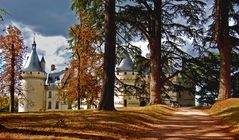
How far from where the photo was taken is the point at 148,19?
33344mm

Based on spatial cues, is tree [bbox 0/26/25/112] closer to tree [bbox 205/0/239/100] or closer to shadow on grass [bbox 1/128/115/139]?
tree [bbox 205/0/239/100]

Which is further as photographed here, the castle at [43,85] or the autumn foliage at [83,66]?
the castle at [43,85]

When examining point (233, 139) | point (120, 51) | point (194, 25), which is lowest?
point (233, 139)

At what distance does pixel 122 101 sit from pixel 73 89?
34331 mm

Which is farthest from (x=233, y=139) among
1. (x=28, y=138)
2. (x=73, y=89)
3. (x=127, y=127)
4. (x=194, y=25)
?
(x=73, y=89)

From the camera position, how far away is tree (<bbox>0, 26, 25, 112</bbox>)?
40562 millimetres

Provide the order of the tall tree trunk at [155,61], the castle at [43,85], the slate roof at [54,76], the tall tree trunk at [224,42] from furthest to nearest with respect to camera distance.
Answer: the slate roof at [54,76] < the castle at [43,85] < the tall tree trunk at [155,61] < the tall tree trunk at [224,42]

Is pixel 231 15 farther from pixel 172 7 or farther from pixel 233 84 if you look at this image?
pixel 233 84

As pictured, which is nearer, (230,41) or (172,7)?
(230,41)

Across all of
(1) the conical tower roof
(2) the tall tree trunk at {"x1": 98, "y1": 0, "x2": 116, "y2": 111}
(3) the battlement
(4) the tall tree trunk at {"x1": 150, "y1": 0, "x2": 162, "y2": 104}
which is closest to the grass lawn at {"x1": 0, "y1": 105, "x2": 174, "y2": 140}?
(2) the tall tree trunk at {"x1": 98, "y1": 0, "x2": 116, "y2": 111}

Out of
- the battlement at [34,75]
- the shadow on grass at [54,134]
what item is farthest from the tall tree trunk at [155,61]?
the battlement at [34,75]

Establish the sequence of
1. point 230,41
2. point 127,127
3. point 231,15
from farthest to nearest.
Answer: point 231,15
point 230,41
point 127,127

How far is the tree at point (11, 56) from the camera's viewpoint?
133 feet

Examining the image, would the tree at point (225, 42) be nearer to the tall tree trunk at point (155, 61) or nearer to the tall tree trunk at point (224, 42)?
the tall tree trunk at point (224, 42)
